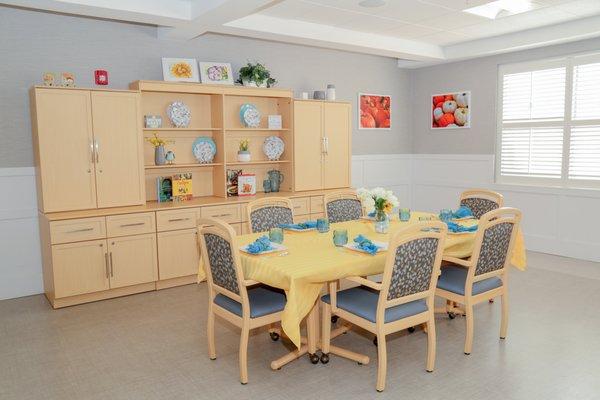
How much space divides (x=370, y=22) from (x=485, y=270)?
10.8 feet

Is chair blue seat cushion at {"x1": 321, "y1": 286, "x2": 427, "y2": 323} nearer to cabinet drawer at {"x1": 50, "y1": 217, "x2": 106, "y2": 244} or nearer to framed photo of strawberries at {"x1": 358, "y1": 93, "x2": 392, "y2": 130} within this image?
cabinet drawer at {"x1": 50, "y1": 217, "x2": 106, "y2": 244}

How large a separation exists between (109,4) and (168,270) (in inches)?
95.5

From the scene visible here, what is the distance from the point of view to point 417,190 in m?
7.77

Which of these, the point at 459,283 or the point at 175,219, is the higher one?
the point at 175,219

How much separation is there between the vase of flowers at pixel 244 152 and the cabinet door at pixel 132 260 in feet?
4.75

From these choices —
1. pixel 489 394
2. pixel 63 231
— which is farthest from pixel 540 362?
pixel 63 231

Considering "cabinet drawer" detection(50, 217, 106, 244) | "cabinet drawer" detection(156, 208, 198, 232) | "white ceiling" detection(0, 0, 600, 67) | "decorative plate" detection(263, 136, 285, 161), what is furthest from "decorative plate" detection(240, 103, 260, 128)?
"cabinet drawer" detection(50, 217, 106, 244)

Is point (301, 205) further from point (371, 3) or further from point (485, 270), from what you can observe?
point (485, 270)

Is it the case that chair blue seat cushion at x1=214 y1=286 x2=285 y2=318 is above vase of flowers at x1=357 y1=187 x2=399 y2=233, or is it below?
below

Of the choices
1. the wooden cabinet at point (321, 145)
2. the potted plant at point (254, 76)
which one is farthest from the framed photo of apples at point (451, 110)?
the potted plant at point (254, 76)

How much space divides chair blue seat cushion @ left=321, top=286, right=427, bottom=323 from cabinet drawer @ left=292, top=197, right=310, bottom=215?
2485 millimetres

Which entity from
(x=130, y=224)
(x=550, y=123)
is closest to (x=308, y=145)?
(x=130, y=224)

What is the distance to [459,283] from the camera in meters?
3.42

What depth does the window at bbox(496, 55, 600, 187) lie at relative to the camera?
5.75 m
